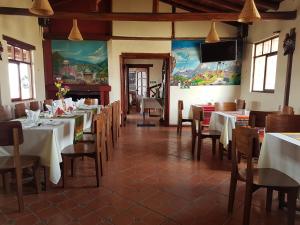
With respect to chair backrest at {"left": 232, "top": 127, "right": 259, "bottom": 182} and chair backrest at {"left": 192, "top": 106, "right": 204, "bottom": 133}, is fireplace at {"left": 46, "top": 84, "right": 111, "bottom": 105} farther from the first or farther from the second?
chair backrest at {"left": 232, "top": 127, "right": 259, "bottom": 182}

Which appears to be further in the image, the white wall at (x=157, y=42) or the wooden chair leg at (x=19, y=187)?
the white wall at (x=157, y=42)

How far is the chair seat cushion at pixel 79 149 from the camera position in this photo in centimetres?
256

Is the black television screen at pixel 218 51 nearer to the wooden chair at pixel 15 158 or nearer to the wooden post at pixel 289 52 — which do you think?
the wooden post at pixel 289 52

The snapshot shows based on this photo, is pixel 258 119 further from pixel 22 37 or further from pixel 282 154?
pixel 22 37

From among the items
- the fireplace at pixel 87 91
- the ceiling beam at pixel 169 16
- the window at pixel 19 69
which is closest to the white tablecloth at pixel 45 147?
the ceiling beam at pixel 169 16

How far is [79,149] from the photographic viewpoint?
2678 mm

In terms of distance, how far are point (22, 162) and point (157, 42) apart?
16.1 feet

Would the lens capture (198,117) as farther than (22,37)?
No

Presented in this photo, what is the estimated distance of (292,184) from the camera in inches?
67.5

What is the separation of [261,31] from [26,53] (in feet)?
18.2

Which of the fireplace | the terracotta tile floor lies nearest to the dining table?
the terracotta tile floor

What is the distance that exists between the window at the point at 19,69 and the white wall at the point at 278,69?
5387mm

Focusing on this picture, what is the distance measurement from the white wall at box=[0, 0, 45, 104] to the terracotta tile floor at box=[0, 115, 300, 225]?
2311mm

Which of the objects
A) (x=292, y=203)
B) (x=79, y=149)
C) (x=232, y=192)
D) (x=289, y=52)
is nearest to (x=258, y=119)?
(x=232, y=192)
